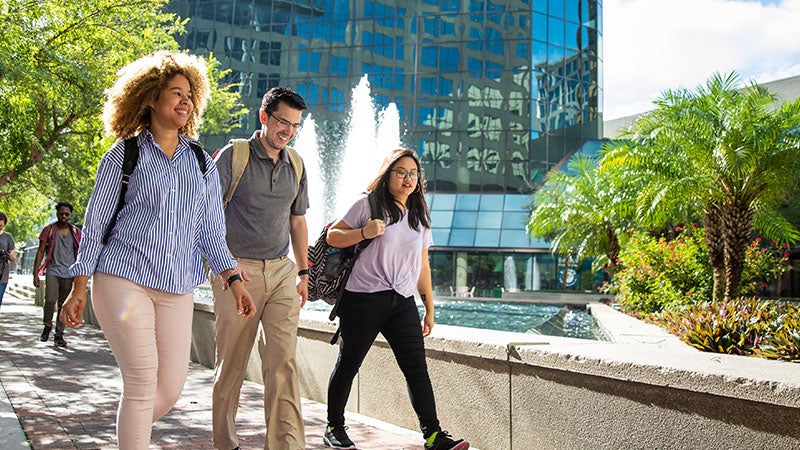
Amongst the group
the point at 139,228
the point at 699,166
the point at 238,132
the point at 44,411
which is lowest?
the point at 44,411

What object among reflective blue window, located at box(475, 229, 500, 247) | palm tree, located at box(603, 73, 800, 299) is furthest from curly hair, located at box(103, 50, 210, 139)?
reflective blue window, located at box(475, 229, 500, 247)

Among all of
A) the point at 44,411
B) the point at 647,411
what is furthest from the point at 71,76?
the point at 647,411

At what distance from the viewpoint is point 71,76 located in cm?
1488

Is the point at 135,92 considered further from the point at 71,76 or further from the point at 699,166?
the point at 699,166

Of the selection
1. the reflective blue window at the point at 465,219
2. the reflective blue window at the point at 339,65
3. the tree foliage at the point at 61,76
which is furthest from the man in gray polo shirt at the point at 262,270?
the reflective blue window at the point at 339,65

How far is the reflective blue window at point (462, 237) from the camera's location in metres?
38.3

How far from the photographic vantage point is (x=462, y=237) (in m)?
38.6

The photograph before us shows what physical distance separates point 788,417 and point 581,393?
1.09 meters

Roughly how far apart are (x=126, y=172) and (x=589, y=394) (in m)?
2.43

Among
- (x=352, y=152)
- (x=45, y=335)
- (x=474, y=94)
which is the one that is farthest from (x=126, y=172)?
(x=474, y=94)

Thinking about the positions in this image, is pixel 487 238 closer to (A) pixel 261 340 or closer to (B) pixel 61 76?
(B) pixel 61 76

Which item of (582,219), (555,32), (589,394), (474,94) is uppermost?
(555,32)

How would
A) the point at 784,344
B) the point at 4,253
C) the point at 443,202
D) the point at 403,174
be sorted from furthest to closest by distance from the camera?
the point at 443,202 < the point at 4,253 < the point at 784,344 < the point at 403,174

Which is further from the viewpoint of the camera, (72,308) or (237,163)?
(237,163)
